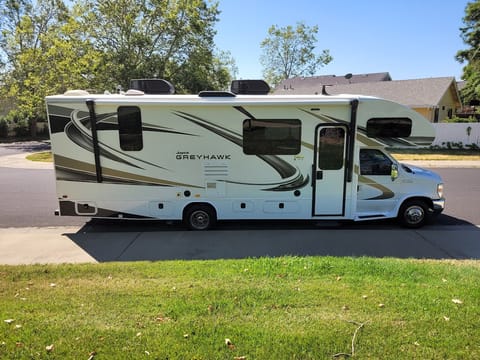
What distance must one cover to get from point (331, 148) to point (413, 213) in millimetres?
2348

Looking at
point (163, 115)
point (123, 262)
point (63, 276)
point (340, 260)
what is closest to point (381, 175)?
point (340, 260)

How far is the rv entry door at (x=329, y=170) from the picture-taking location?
705cm

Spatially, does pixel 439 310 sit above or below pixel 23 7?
below

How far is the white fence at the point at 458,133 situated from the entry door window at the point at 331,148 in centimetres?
2027

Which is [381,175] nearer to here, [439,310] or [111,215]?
[439,310]

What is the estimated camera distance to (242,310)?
389 cm

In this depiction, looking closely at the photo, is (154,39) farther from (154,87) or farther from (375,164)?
(375,164)

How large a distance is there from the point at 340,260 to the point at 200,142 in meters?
3.56

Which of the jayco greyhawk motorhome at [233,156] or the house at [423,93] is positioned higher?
the house at [423,93]

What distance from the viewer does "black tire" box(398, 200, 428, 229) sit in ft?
24.4

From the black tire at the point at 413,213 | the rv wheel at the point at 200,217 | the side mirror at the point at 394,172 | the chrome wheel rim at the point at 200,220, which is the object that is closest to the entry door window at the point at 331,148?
the side mirror at the point at 394,172

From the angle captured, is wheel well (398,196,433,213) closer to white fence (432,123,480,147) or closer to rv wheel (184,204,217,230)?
rv wheel (184,204,217,230)

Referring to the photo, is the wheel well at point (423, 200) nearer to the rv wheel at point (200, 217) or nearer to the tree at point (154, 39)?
the rv wheel at point (200, 217)

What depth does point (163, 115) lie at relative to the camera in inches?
276
